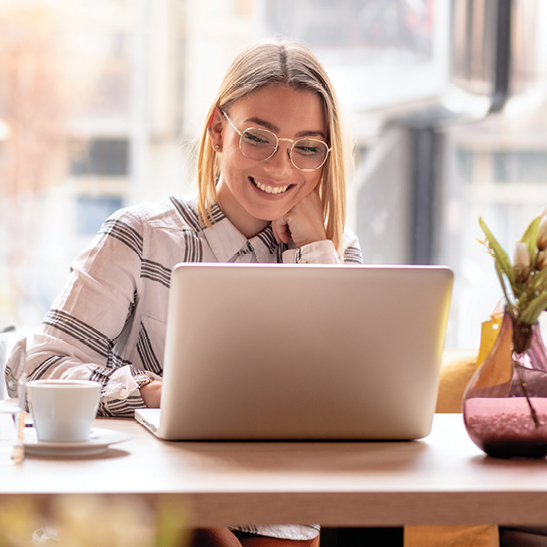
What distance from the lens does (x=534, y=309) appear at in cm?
84

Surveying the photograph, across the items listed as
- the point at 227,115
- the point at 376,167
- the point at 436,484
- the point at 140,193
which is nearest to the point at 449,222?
the point at 376,167

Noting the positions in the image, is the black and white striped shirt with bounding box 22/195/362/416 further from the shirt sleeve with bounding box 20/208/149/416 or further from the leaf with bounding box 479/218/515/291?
the leaf with bounding box 479/218/515/291

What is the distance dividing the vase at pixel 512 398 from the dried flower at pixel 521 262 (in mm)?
46

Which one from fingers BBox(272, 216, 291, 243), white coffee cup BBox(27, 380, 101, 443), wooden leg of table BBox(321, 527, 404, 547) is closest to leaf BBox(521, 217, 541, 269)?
wooden leg of table BBox(321, 527, 404, 547)

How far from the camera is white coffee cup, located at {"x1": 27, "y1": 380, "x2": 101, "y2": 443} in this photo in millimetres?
813

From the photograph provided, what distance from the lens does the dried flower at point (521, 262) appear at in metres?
0.84

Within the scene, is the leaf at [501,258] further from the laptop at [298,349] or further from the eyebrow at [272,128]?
the eyebrow at [272,128]

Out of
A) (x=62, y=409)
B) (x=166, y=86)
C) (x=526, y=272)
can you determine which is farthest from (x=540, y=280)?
(x=166, y=86)

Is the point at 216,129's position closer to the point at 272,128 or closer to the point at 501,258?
the point at 272,128

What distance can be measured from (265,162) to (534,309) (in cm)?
76

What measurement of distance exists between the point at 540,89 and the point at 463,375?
168 centimetres

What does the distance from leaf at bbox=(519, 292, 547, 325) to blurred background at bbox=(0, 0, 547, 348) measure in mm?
2192

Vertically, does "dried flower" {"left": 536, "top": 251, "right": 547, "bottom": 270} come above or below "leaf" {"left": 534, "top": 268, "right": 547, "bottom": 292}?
above

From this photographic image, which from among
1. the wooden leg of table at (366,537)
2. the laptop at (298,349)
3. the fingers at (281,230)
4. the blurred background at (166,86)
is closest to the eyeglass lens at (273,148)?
the fingers at (281,230)
